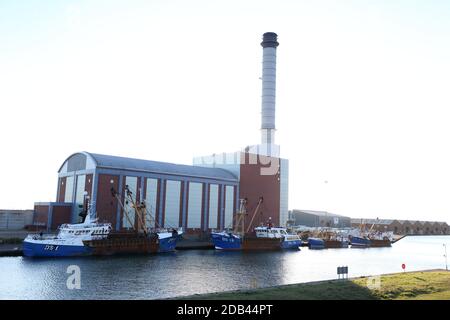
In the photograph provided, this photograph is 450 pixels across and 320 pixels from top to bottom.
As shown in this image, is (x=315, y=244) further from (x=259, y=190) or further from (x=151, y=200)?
(x=151, y=200)

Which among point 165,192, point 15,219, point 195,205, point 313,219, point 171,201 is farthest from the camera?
point 313,219

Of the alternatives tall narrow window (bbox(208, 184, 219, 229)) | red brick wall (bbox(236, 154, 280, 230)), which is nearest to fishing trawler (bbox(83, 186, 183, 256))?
tall narrow window (bbox(208, 184, 219, 229))

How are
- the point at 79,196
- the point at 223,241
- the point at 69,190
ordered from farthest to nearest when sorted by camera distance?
the point at 69,190 → the point at 223,241 → the point at 79,196

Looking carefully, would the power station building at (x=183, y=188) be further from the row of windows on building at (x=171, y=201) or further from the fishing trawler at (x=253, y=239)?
the fishing trawler at (x=253, y=239)

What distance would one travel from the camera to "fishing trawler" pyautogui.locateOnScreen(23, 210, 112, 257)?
180 feet

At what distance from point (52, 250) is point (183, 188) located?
32.8 meters

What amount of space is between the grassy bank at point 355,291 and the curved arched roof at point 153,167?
5242 cm

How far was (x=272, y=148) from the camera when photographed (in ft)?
366

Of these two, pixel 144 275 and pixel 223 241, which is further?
pixel 223 241

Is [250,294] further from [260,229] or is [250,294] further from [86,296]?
[260,229]

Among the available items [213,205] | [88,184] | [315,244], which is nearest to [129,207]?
[88,184]

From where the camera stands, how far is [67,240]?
192 feet

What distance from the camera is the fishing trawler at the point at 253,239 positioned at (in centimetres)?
7750
